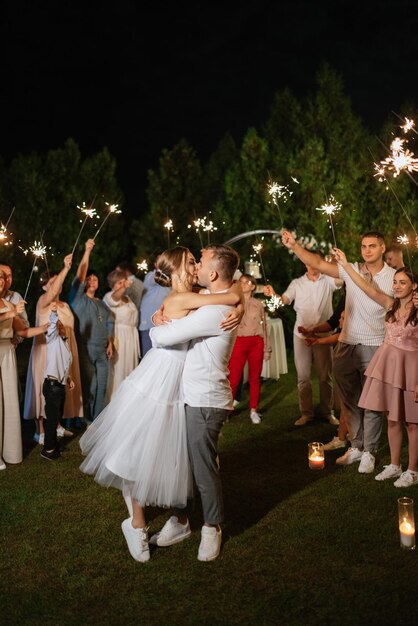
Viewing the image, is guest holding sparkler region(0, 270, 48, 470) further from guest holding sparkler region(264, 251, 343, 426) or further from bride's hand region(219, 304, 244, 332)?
guest holding sparkler region(264, 251, 343, 426)

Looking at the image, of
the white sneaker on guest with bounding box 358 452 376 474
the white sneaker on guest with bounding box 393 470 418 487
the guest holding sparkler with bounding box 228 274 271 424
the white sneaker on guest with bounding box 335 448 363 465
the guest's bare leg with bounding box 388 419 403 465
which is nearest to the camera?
the white sneaker on guest with bounding box 393 470 418 487

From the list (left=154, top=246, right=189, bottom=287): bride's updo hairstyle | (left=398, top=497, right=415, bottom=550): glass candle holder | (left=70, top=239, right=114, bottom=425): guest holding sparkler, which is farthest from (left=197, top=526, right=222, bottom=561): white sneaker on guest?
(left=70, top=239, right=114, bottom=425): guest holding sparkler

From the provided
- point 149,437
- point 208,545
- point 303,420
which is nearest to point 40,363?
point 303,420

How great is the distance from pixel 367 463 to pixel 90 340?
3.80m

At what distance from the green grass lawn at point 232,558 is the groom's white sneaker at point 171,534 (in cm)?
7

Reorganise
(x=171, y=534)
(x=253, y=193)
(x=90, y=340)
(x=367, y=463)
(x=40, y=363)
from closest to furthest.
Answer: (x=171, y=534), (x=367, y=463), (x=40, y=363), (x=90, y=340), (x=253, y=193)

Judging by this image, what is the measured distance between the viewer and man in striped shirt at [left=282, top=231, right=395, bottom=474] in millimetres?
6379

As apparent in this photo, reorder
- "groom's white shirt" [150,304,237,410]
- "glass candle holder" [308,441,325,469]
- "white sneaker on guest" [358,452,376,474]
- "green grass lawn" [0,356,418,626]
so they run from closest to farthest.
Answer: "green grass lawn" [0,356,418,626] → "groom's white shirt" [150,304,237,410] → "white sneaker on guest" [358,452,376,474] → "glass candle holder" [308,441,325,469]

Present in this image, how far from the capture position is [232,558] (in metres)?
4.55

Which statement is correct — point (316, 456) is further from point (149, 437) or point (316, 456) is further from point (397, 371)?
point (149, 437)

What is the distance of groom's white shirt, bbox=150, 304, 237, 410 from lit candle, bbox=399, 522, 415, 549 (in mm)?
1480

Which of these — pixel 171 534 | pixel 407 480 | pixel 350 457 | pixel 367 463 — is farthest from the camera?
pixel 350 457

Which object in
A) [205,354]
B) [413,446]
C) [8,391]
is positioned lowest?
[413,446]

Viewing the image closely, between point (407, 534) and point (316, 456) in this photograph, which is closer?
point (407, 534)
